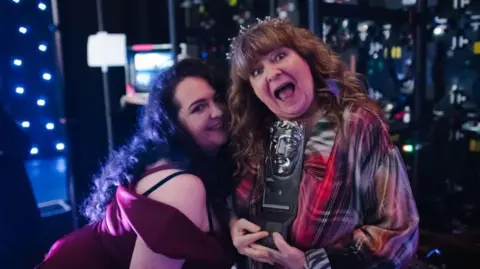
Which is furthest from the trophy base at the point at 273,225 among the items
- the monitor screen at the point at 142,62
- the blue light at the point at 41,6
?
the blue light at the point at 41,6

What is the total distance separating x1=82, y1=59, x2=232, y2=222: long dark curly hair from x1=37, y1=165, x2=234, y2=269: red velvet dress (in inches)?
3.5

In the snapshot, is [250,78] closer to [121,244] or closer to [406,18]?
[121,244]

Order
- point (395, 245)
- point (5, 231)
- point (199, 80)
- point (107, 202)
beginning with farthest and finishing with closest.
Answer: point (5, 231) → point (107, 202) → point (199, 80) → point (395, 245)

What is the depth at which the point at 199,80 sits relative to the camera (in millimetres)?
1302

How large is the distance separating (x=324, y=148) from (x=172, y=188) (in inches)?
15.2

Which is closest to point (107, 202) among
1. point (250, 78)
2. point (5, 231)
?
point (250, 78)

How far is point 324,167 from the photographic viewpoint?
1108 mm

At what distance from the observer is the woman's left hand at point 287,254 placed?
3.67 feet

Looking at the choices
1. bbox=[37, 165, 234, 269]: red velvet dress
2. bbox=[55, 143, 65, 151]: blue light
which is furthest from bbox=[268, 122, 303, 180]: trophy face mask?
bbox=[55, 143, 65, 151]: blue light

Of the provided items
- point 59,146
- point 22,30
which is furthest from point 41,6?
point 59,146

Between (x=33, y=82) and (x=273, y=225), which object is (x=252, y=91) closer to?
(x=273, y=225)

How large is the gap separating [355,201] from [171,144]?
1.65 ft

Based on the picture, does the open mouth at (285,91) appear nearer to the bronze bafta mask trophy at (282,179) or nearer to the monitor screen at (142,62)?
the bronze bafta mask trophy at (282,179)

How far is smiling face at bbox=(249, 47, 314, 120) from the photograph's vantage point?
114 cm
